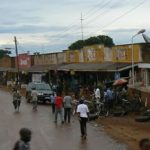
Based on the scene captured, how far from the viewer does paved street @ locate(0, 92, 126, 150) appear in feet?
68.8

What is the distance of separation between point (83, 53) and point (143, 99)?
74.0 feet

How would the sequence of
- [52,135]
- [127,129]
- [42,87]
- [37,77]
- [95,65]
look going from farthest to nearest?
1. [37,77]
2. [95,65]
3. [42,87]
4. [127,129]
5. [52,135]

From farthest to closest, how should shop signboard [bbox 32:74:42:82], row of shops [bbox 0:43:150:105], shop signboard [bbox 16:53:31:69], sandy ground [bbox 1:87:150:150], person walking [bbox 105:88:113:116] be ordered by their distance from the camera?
shop signboard [bbox 16:53:31:69] < shop signboard [bbox 32:74:42:82] < row of shops [bbox 0:43:150:105] < person walking [bbox 105:88:113:116] < sandy ground [bbox 1:87:150:150]

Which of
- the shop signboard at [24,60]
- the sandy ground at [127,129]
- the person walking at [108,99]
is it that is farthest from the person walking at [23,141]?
the shop signboard at [24,60]

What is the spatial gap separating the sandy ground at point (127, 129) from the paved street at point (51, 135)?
45 centimetres

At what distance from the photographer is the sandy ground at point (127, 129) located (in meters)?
22.3

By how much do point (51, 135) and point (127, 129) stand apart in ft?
12.3

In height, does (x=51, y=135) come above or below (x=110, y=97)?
below

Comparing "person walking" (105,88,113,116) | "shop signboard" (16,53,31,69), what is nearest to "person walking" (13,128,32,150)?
"person walking" (105,88,113,116)

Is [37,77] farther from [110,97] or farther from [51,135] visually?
[51,135]

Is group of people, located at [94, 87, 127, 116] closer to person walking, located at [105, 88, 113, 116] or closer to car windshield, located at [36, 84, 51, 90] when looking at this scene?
person walking, located at [105, 88, 113, 116]

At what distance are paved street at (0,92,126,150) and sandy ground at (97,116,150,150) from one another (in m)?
0.45

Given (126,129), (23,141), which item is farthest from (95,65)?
(23,141)

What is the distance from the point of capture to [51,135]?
A: 24484mm
